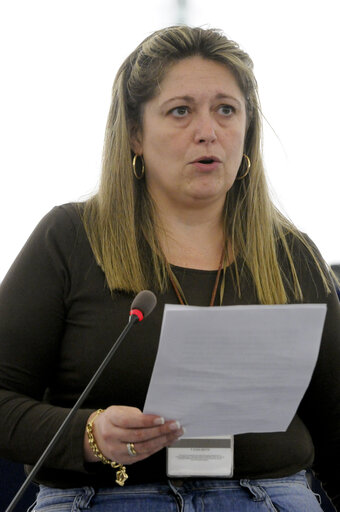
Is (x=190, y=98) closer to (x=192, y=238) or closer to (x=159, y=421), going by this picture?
(x=192, y=238)

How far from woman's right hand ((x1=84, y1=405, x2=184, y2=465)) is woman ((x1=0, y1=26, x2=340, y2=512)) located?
0.07 ft

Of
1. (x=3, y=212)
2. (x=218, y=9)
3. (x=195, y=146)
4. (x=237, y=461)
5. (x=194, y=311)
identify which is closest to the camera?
(x=194, y=311)

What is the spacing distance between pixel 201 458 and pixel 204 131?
1.78 feet

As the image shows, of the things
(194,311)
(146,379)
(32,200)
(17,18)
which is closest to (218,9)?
(17,18)

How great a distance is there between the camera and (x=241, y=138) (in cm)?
133

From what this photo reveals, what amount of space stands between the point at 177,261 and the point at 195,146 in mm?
207

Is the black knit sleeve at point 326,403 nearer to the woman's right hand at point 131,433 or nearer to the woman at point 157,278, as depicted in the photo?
the woman at point 157,278

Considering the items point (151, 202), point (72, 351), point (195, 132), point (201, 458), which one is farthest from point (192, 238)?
point (201, 458)

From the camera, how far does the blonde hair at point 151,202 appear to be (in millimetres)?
1284

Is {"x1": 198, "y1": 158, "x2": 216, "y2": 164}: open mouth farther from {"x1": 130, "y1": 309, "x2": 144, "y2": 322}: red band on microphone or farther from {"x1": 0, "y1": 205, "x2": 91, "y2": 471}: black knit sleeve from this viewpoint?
{"x1": 130, "y1": 309, "x2": 144, "y2": 322}: red band on microphone

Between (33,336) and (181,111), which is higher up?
(181,111)

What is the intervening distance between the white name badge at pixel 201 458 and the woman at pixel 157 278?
0.04m

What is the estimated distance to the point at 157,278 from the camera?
1253mm

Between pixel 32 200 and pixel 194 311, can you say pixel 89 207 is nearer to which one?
pixel 194 311
